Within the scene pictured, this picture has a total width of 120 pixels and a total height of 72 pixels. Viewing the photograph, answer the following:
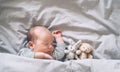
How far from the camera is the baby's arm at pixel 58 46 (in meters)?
1.22

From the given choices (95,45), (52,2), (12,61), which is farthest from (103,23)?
(12,61)

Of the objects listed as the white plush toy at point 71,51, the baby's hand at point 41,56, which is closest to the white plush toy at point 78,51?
the white plush toy at point 71,51

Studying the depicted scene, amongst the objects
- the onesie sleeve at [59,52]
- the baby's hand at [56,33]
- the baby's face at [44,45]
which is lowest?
the onesie sleeve at [59,52]

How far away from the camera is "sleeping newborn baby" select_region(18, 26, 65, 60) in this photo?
1.21 metres

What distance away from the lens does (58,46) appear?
48.9 inches

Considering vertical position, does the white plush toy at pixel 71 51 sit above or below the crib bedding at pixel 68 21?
below

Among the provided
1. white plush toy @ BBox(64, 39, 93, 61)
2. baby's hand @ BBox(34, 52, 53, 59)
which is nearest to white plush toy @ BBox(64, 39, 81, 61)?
white plush toy @ BBox(64, 39, 93, 61)

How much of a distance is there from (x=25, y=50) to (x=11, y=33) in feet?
0.43

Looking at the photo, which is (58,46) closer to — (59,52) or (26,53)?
(59,52)

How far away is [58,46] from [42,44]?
0.26 feet

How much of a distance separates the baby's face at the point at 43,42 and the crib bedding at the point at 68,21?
0.07 meters

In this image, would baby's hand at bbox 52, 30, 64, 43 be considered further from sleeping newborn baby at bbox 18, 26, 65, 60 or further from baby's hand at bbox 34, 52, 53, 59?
baby's hand at bbox 34, 52, 53, 59

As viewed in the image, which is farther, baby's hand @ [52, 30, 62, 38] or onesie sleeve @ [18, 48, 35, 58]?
baby's hand @ [52, 30, 62, 38]

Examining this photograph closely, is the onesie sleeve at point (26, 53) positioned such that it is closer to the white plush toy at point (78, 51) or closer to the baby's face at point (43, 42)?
the baby's face at point (43, 42)
